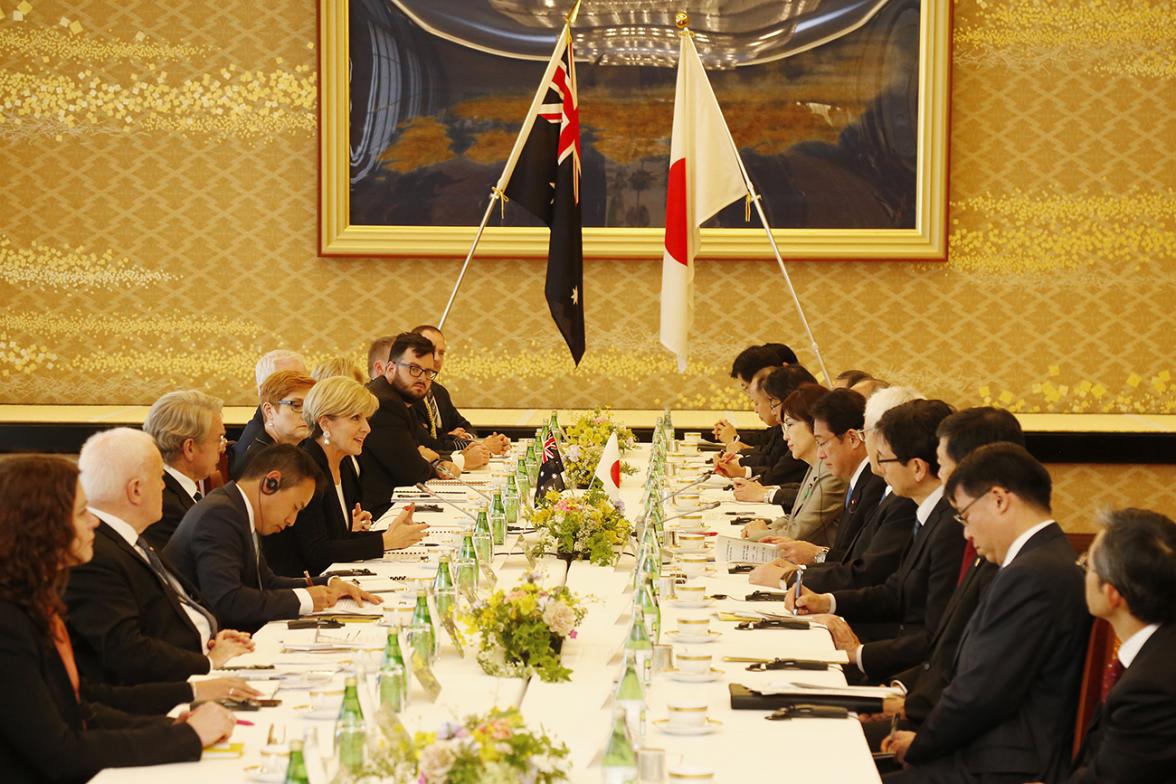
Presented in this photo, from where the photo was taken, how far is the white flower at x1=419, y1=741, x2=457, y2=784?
2062mm

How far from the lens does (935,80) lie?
971cm

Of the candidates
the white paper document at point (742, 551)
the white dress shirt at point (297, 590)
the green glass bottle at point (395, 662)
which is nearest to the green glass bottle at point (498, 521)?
the white paper document at point (742, 551)

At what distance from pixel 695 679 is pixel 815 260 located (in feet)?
22.1

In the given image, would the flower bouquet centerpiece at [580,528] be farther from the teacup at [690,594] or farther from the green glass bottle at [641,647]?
the green glass bottle at [641,647]

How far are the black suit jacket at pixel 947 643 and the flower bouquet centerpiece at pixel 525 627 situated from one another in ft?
3.19

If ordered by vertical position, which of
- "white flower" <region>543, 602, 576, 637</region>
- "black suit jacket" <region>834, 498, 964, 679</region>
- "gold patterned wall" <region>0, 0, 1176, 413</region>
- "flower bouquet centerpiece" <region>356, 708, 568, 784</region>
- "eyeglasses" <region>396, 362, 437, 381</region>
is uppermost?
"gold patterned wall" <region>0, 0, 1176, 413</region>

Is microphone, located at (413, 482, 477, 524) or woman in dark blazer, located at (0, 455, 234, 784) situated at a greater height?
woman in dark blazer, located at (0, 455, 234, 784)

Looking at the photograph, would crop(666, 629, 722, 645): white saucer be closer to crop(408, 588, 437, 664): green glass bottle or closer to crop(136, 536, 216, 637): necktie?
crop(408, 588, 437, 664): green glass bottle

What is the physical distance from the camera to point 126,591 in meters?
3.60

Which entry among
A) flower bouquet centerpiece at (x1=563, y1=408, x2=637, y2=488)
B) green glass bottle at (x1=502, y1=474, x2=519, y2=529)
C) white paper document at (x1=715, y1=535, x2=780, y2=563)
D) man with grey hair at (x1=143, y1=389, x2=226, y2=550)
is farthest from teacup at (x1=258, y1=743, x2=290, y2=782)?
flower bouquet centerpiece at (x1=563, y1=408, x2=637, y2=488)

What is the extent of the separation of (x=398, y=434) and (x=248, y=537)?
2750 millimetres

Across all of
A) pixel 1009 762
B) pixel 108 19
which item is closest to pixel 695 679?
pixel 1009 762

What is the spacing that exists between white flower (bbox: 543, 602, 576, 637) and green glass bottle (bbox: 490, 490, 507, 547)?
5.80 feet

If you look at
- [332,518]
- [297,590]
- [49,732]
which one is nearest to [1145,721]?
[49,732]
